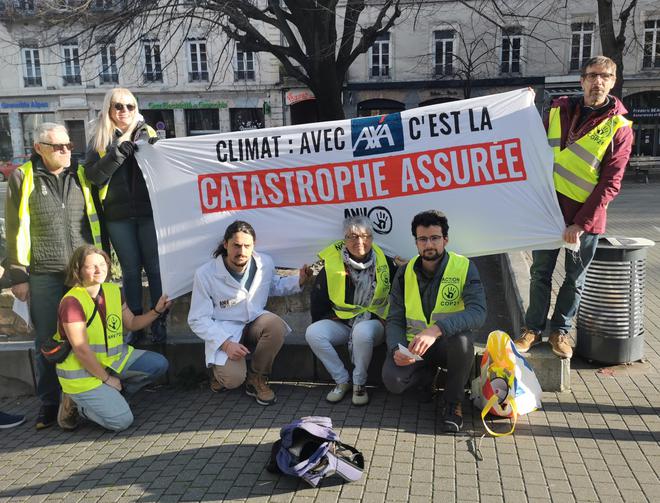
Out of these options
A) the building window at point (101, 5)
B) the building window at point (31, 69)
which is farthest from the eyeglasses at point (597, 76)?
the building window at point (31, 69)

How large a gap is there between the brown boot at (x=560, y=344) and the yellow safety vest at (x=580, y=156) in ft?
3.19

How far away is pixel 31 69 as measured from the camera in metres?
31.9

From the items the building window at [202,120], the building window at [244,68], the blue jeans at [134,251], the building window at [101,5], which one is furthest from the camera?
the building window at [202,120]

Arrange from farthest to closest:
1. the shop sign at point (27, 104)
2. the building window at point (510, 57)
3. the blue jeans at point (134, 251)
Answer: the shop sign at point (27, 104)
the building window at point (510, 57)
the blue jeans at point (134, 251)

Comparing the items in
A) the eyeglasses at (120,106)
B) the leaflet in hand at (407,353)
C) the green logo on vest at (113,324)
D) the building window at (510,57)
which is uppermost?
the building window at (510,57)

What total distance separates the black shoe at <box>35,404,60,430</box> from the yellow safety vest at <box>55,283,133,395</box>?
32 cm

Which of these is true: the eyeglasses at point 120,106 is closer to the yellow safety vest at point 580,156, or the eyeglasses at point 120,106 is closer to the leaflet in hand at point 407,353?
the leaflet in hand at point 407,353

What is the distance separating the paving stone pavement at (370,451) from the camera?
313 cm

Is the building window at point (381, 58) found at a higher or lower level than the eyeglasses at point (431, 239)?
higher

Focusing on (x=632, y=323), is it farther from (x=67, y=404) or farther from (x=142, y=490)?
(x=67, y=404)

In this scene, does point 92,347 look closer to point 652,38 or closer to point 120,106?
point 120,106

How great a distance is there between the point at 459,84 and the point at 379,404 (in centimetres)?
2637

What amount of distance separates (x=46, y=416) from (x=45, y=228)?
132cm

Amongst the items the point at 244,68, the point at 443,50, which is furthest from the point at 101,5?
the point at 443,50
